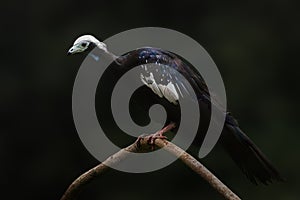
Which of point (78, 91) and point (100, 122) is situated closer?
point (78, 91)

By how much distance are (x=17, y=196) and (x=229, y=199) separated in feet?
17.9

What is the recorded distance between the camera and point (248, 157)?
339 centimetres

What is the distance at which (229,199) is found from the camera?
2.54m

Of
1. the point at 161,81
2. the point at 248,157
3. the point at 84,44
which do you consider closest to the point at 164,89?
the point at 161,81

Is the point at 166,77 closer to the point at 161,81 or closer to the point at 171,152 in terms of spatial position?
the point at 161,81

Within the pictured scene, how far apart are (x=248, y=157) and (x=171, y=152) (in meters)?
0.51

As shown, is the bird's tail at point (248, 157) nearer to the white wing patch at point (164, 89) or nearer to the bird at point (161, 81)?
the bird at point (161, 81)

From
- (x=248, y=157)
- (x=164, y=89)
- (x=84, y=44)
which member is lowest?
(x=248, y=157)

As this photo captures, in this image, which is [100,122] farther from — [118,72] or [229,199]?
[229,199]

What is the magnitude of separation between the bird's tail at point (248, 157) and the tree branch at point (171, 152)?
1.17 ft

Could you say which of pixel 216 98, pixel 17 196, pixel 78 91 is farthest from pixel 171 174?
pixel 216 98

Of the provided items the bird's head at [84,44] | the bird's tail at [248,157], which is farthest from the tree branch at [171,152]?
the bird's head at [84,44]

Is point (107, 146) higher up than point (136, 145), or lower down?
lower down

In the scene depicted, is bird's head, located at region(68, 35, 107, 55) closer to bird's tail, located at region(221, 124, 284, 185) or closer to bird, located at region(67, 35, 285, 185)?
bird, located at region(67, 35, 285, 185)
